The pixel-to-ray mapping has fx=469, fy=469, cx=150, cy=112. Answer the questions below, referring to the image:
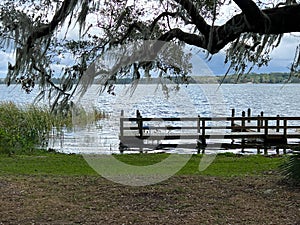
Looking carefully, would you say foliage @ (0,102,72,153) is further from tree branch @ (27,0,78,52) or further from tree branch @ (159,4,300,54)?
tree branch @ (159,4,300,54)

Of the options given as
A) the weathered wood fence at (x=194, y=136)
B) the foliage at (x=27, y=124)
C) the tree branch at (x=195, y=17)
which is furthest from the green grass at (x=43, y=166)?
the weathered wood fence at (x=194, y=136)

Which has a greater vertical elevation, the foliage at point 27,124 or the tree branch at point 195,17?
the tree branch at point 195,17

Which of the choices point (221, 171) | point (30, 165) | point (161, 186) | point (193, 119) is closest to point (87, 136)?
point (193, 119)

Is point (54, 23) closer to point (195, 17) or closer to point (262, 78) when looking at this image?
point (195, 17)

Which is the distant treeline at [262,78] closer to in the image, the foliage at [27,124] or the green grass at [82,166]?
the green grass at [82,166]

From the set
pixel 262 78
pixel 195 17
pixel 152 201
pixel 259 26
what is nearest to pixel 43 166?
pixel 152 201

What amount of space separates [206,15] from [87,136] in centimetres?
955

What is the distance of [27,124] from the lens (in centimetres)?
1441

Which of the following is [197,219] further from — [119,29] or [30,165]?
[30,165]

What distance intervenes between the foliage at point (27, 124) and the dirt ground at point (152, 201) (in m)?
5.91

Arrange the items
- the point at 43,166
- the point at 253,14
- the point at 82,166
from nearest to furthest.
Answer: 1. the point at 253,14
2. the point at 43,166
3. the point at 82,166

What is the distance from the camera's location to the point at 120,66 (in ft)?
17.3

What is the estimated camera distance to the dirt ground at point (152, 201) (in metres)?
4.78

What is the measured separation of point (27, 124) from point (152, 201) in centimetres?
971
